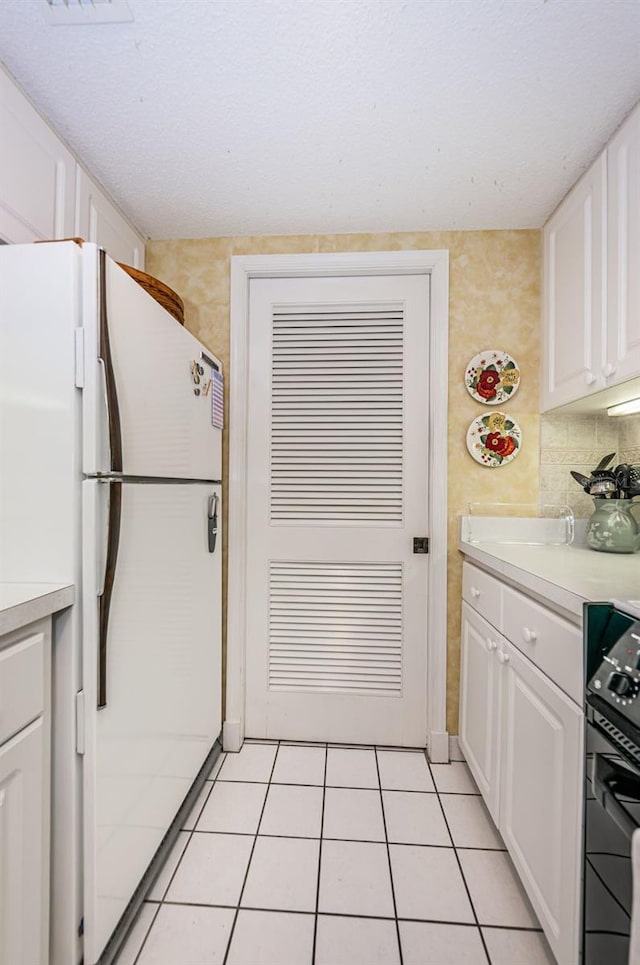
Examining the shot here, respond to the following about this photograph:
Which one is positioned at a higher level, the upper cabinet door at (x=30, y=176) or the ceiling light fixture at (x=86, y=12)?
the ceiling light fixture at (x=86, y=12)

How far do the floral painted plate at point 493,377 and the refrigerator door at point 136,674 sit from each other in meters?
1.23

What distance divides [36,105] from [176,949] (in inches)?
92.6

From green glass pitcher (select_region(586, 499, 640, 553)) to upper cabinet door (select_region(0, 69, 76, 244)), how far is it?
210cm

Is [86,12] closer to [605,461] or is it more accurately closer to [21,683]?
[21,683]

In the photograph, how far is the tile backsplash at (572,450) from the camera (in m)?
2.01

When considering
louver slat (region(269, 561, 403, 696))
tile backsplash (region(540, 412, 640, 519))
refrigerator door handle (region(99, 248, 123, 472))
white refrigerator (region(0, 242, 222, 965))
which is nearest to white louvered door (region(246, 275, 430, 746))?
louver slat (region(269, 561, 403, 696))

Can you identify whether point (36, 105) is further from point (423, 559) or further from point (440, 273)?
point (423, 559)

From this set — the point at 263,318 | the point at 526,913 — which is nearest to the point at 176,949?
the point at 526,913

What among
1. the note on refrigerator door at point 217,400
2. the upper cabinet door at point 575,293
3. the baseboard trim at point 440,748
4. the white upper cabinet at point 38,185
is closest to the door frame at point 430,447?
the baseboard trim at point 440,748

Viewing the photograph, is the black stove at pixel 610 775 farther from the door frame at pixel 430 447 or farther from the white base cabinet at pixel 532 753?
the door frame at pixel 430 447

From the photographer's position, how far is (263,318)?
2141 millimetres

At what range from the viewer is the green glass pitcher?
1.70m

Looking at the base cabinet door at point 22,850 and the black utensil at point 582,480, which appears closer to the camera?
the base cabinet door at point 22,850

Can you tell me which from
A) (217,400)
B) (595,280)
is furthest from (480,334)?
(217,400)
